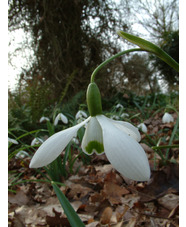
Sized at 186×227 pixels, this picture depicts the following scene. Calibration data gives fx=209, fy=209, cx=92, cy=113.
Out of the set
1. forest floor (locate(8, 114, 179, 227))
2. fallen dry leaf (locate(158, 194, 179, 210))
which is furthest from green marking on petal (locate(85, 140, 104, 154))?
fallen dry leaf (locate(158, 194, 179, 210))

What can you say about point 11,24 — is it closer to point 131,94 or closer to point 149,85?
point 131,94

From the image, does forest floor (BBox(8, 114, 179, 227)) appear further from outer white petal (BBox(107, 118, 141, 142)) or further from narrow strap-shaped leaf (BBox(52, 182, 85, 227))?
outer white petal (BBox(107, 118, 141, 142))

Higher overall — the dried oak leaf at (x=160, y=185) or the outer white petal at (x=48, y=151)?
the outer white petal at (x=48, y=151)

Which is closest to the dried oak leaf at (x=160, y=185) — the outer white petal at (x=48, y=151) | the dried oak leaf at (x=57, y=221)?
the dried oak leaf at (x=57, y=221)

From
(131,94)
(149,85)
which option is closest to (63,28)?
(131,94)

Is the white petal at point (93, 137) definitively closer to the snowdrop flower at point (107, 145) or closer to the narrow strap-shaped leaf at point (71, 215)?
the snowdrop flower at point (107, 145)

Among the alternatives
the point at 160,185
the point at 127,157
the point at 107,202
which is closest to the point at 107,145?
the point at 127,157

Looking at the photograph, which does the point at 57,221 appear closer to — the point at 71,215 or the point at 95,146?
the point at 71,215

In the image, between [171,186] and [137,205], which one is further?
[171,186]
